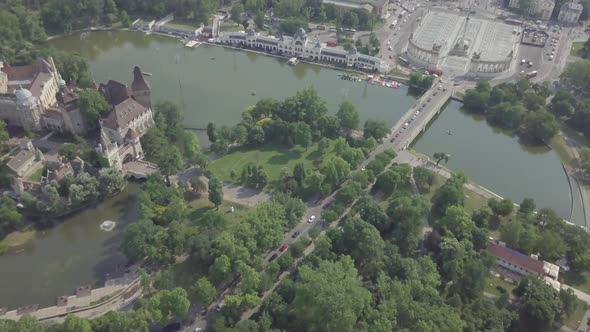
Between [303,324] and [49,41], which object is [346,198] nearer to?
[303,324]

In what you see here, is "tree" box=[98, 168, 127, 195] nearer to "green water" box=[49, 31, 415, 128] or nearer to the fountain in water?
the fountain in water

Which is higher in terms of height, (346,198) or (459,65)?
(459,65)

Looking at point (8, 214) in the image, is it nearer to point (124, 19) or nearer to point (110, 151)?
point (110, 151)

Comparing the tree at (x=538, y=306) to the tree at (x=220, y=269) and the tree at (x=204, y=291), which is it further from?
the tree at (x=204, y=291)

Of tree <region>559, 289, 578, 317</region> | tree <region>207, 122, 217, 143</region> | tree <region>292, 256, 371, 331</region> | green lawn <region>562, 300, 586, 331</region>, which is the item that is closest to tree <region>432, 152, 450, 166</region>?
tree <region>559, 289, 578, 317</region>

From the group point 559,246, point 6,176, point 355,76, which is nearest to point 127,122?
point 6,176
